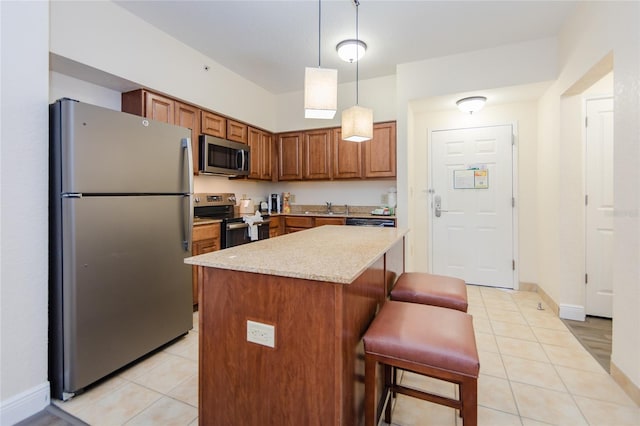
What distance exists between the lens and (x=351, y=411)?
3.90 ft

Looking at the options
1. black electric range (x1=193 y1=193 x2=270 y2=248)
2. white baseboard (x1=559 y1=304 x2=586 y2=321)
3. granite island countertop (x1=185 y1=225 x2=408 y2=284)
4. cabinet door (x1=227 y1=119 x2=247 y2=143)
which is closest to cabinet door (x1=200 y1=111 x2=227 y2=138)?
cabinet door (x1=227 y1=119 x2=247 y2=143)

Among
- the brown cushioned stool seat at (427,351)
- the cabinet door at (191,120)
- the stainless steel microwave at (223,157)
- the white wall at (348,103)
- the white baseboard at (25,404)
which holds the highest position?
the white wall at (348,103)

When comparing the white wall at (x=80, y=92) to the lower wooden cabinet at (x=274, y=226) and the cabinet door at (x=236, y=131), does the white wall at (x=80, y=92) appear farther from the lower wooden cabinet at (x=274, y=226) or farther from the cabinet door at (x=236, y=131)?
the lower wooden cabinet at (x=274, y=226)

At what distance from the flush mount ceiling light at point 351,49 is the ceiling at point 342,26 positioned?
0.16ft

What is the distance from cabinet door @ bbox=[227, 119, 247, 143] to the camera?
12.4ft

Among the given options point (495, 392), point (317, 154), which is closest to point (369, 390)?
point (495, 392)

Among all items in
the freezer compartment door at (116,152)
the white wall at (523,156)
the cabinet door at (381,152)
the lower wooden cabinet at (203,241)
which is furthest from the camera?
the cabinet door at (381,152)

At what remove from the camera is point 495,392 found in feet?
5.94

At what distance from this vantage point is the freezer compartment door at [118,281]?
174 centimetres

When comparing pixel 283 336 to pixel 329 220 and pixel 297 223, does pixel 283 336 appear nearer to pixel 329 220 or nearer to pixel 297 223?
pixel 329 220

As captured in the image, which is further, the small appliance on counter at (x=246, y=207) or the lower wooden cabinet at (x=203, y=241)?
the small appliance on counter at (x=246, y=207)

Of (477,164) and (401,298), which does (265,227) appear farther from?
(477,164)

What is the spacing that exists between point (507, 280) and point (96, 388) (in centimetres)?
418

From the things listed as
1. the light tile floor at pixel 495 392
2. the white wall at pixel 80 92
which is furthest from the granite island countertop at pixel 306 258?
the white wall at pixel 80 92
